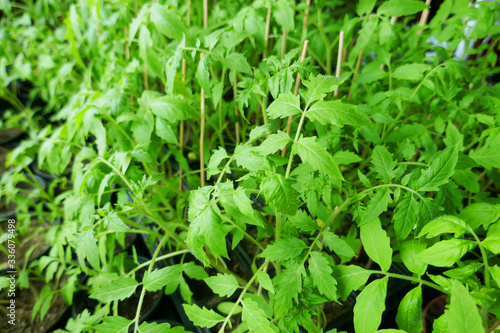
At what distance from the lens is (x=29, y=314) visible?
3.65ft

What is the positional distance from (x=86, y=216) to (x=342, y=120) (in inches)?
27.0

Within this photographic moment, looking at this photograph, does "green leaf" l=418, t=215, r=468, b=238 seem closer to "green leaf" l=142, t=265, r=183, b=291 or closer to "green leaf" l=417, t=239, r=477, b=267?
"green leaf" l=417, t=239, r=477, b=267

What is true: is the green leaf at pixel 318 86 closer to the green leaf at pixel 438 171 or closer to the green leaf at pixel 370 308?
the green leaf at pixel 438 171

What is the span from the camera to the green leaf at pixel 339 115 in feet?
1.64

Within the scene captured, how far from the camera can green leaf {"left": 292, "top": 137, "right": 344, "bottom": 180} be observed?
475 millimetres

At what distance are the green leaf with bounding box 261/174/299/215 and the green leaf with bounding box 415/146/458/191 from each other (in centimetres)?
24

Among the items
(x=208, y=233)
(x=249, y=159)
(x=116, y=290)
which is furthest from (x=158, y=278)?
(x=249, y=159)

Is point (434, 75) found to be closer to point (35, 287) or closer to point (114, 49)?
point (114, 49)

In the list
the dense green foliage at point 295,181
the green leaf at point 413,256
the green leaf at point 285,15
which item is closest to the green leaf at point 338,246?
the dense green foliage at point 295,181

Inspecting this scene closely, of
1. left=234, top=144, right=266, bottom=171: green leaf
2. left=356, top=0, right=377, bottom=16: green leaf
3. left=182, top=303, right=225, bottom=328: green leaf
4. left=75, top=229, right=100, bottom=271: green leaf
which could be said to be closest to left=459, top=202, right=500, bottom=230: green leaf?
left=234, top=144, right=266, bottom=171: green leaf

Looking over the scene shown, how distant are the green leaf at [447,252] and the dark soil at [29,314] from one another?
3.75ft

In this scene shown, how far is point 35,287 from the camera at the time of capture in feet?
3.92

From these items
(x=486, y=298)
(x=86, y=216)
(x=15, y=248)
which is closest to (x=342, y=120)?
(x=486, y=298)

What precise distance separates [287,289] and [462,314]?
0.27 meters
